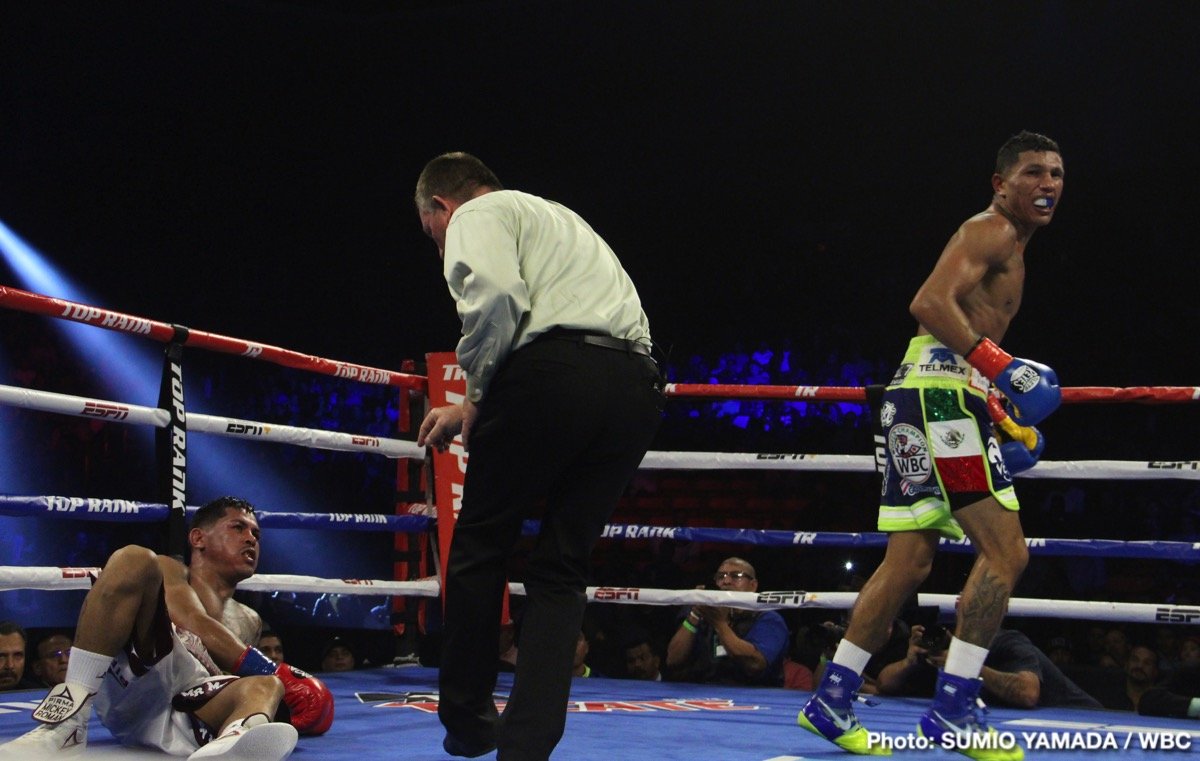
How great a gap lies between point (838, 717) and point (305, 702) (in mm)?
1027

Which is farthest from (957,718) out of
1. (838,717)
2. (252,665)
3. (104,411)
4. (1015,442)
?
(104,411)

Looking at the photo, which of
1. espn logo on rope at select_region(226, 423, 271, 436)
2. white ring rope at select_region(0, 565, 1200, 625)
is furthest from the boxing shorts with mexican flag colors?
espn logo on rope at select_region(226, 423, 271, 436)

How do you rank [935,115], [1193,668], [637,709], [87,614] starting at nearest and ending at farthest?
[87,614], [637,709], [1193,668], [935,115]

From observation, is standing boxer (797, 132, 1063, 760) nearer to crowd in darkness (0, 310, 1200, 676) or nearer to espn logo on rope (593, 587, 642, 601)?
espn logo on rope (593, 587, 642, 601)

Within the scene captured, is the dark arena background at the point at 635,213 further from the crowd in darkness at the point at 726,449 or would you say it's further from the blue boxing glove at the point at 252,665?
the blue boxing glove at the point at 252,665

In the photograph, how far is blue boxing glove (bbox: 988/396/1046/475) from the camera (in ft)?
8.46

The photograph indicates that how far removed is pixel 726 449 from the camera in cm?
795

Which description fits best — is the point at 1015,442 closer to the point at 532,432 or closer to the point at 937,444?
the point at 937,444

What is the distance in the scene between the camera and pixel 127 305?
26.8 ft

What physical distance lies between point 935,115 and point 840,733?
6.12 m

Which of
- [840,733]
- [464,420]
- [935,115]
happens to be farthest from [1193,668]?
[935,115]

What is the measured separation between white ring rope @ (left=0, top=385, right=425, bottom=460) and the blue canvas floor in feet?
2.07

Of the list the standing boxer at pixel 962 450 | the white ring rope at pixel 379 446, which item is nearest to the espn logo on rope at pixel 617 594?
the white ring rope at pixel 379 446

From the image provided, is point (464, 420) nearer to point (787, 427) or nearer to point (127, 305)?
point (787, 427)
